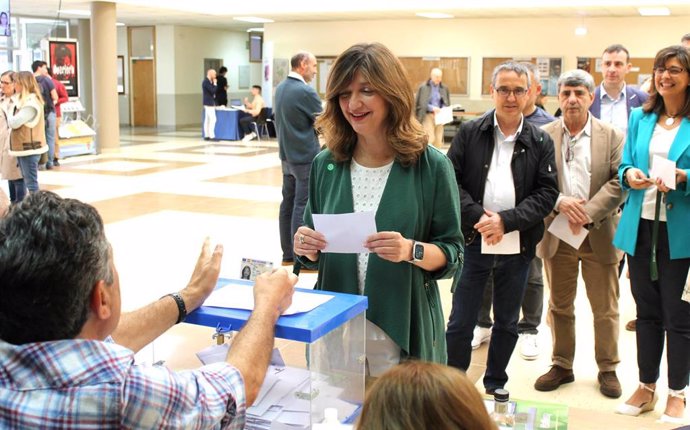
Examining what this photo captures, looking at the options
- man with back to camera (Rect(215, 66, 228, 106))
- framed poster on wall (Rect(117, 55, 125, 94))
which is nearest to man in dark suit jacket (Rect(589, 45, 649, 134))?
man with back to camera (Rect(215, 66, 228, 106))

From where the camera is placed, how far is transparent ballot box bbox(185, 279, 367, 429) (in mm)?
1792

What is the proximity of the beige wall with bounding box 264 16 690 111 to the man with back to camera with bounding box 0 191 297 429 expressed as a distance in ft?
54.7

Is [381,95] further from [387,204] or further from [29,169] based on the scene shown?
[29,169]

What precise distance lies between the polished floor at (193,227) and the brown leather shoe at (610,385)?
0.14 ft

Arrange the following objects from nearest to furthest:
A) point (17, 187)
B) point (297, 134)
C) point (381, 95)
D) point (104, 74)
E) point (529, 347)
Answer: point (381, 95), point (529, 347), point (297, 134), point (17, 187), point (104, 74)

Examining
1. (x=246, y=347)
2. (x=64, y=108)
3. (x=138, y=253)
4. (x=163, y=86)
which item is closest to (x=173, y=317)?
(x=246, y=347)

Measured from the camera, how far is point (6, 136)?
823 centimetres

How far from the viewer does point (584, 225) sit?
3816 millimetres

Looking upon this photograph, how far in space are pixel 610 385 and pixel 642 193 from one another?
1.05m

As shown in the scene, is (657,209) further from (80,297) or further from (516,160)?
(80,297)

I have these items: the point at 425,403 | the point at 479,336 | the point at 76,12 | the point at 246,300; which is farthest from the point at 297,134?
the point at 76,12

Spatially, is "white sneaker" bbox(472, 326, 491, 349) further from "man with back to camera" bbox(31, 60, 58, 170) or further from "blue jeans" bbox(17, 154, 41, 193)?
"man with back to camera" bbox(31, 60, 58, 170)

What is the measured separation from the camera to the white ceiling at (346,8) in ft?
51.7

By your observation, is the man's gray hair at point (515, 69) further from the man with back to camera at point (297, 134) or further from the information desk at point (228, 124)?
the information desk at point (228, 124)
